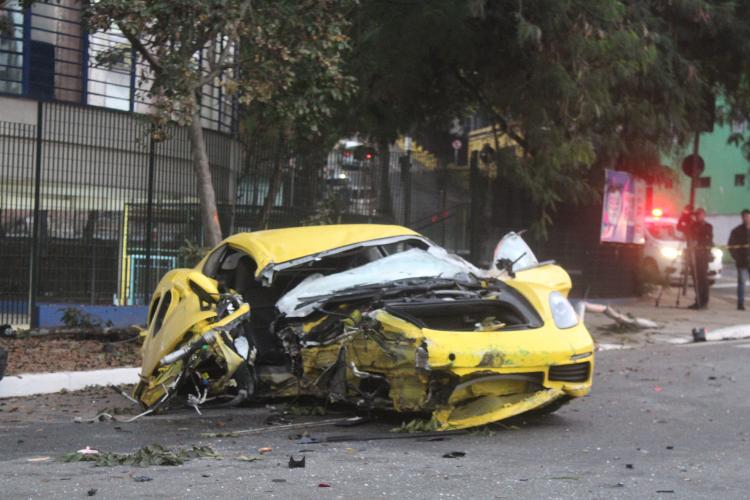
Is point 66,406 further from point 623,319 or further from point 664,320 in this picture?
point 664,320

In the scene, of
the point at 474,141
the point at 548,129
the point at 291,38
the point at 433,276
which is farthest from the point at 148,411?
the point at 474,141

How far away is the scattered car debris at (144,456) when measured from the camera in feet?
18.0

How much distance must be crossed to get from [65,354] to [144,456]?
4.93 m

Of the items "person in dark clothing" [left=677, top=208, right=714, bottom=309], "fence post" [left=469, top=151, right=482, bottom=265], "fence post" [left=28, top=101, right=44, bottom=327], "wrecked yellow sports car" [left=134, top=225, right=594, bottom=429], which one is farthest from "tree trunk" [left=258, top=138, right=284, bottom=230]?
"person in dark clothing" [left=677, top=208, right=714, bottom=309]

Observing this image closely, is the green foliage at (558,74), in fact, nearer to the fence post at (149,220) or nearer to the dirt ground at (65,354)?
the fence post at (149,220)

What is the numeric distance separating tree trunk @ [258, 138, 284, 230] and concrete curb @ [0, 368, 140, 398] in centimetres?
417

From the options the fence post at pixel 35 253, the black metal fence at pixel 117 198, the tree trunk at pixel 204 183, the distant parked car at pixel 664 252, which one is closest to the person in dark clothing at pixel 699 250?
the distant parked car at pixel 664 252

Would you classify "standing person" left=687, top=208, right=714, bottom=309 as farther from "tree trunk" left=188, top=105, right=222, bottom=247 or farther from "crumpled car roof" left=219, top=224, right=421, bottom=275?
"crumpled car roof" left=219, top=224, right=421, bottom=275

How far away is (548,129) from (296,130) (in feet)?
13.5

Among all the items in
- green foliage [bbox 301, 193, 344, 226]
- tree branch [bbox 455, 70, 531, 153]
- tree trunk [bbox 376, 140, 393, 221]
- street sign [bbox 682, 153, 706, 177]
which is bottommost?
green foliage [bbox 301, 193, 344, 226]

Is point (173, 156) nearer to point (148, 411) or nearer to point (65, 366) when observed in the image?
point (65, 366)

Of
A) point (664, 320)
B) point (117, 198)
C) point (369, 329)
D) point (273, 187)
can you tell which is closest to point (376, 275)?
point (369, 329)

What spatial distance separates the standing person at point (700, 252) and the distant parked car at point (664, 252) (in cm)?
248

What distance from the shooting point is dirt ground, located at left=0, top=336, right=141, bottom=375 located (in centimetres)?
943
